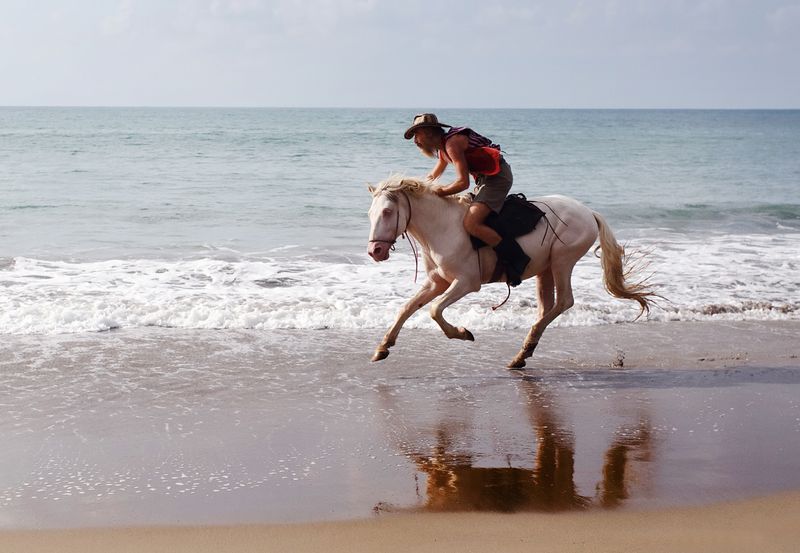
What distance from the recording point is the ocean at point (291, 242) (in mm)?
8859

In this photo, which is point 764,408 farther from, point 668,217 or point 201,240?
point 668,217

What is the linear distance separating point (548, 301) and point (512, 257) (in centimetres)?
79

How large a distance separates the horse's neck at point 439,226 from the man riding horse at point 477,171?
0.07 m

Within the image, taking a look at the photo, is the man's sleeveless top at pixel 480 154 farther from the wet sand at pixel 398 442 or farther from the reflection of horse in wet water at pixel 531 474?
the reflection of horse in wet water at pixel 531 474

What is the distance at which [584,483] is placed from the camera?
4422 millimetres

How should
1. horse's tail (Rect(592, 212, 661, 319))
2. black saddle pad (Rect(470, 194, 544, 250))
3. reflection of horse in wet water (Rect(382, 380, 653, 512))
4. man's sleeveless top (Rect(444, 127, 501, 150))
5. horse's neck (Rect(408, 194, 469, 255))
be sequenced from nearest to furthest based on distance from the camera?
reflection of horse in wet water (Rect(382, 380, 653, 512)), man's sleeveless top (Rect(444, 127, 501, 150)), horse's neck (Rect(408, 194, 469, 255)), black saddle pad (Rect(470, 194, 544, 250)), horse's tail (Rect(592, 212, 661, 319))

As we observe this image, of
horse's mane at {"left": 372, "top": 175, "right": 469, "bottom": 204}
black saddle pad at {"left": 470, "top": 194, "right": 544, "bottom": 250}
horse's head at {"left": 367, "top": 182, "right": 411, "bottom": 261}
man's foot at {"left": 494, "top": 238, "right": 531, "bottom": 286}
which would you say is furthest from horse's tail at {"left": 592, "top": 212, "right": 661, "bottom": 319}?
horse's head at {"left": 367, "top": 182, "right": 411, "bottom": 261}

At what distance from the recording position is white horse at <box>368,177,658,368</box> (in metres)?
6.38

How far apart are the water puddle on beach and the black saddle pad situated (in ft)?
3.49

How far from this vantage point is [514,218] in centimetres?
680

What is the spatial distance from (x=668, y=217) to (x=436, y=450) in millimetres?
15327

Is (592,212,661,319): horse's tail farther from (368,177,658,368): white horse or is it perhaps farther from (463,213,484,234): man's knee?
(463,213,484,234): man's knee

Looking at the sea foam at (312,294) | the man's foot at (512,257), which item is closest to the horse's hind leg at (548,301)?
the man's foot at (512,257)

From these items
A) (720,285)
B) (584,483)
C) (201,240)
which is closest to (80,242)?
(201,240)
